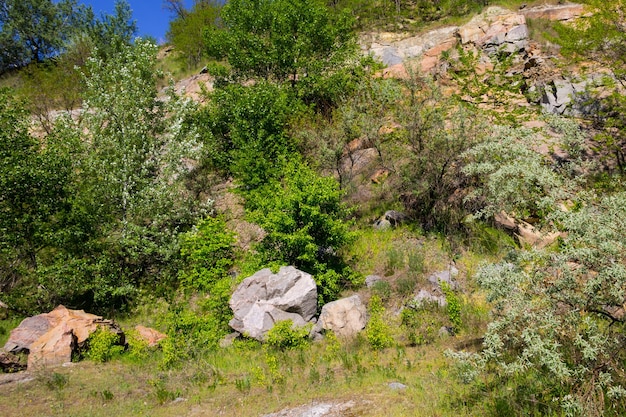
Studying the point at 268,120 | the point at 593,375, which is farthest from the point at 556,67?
the point at 593,375

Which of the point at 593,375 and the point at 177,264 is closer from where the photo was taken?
the point at 593,375

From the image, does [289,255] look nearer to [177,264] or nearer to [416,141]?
[177,264]

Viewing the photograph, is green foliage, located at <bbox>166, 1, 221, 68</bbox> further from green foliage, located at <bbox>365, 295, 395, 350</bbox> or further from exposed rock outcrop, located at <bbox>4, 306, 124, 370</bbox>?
green foliage, located at <bbox>365, 295, 395, 350</bbox>

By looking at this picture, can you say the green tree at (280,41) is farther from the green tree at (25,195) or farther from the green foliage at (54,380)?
the green foliage at (54,380)

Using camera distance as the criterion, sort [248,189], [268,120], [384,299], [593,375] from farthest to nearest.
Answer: [268,120], [248,189], [384,299], [593,375]

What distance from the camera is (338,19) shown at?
19609 millimetres

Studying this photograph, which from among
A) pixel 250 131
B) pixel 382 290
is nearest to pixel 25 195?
pixel 250 131

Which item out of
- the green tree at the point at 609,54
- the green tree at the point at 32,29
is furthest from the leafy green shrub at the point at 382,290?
the green tree at the point at 32,29

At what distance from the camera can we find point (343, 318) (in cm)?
970

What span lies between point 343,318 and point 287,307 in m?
1.36

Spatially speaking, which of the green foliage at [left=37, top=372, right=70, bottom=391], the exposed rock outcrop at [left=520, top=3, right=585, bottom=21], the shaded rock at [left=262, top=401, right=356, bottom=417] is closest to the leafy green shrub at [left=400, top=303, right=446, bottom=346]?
the shaded rock at [left=262, top=401, right=356, bottom=417]

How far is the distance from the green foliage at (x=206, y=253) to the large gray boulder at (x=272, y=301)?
1.99 m

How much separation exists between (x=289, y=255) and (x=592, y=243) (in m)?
7.89

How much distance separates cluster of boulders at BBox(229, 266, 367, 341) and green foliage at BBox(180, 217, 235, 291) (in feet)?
6.54
